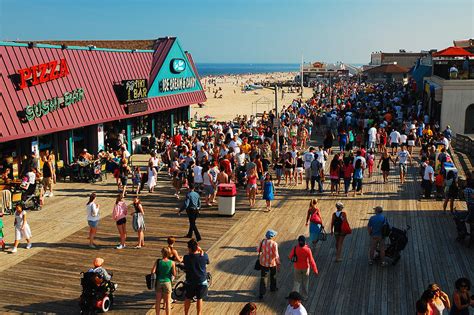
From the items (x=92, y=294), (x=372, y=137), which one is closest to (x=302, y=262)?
(x=92, y=294)

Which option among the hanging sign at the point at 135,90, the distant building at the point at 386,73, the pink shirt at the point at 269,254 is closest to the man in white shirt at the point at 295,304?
the pink shirt at the point at 269,254

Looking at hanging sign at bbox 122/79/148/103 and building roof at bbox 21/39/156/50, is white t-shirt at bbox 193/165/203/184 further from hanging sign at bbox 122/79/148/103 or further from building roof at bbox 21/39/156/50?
building roof at bbox 21/39/156/50

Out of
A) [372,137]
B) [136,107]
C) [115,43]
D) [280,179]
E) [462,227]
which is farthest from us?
[115,43]

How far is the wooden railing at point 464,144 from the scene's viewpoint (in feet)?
78.6

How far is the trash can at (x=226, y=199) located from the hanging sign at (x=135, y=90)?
10.4 m

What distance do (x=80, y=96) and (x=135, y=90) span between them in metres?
4.21

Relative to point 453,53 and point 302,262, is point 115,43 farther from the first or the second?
point 302,262

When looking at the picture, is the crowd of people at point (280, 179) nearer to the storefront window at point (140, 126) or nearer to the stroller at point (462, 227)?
the stroller at point (462, 227)

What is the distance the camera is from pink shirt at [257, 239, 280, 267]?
9315mm

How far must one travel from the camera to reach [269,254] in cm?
938

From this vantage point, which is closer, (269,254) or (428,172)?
(269,254)

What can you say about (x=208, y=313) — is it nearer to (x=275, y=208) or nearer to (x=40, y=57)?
(x=275, y=208)

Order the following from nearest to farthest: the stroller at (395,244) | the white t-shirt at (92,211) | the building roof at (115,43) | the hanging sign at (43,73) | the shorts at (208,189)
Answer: the stroller at (395,244) → the white t-shirt at (92,211) → the shorts at (208,189) → the hanging sign at (43,73) → the building roof at (115,43)

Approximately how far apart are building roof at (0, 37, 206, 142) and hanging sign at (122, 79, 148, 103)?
41 centimetres
